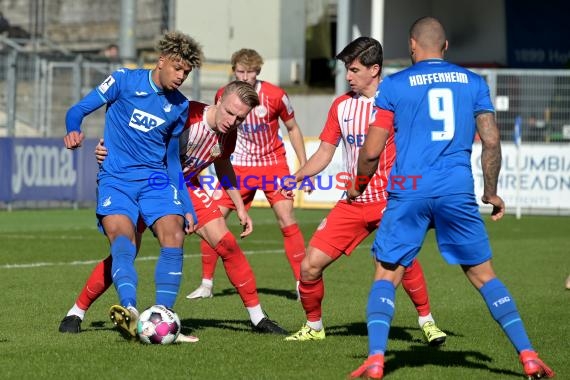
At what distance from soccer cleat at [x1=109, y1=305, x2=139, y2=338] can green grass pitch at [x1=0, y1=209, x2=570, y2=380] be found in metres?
0.13

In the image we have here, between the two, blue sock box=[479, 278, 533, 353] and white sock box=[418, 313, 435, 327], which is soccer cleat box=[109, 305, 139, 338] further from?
blue sock box=[479, 278, 533, 353]

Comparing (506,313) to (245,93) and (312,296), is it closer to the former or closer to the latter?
(312,296)

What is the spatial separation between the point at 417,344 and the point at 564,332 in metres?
1.34

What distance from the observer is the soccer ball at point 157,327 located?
8281 mm

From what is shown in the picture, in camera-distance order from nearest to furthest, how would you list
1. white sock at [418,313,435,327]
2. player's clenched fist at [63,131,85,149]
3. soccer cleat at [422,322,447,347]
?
player's clenched fist at [63,131,85,149] < soccer cleat at [422,322,447,347] < white sock at [418,313,435,327]

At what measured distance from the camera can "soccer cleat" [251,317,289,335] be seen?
9.27 meters

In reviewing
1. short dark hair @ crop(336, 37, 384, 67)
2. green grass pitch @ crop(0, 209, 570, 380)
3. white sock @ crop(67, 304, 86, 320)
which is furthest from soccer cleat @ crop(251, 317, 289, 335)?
short dark hair @ crop(336, 37, 384, 67)

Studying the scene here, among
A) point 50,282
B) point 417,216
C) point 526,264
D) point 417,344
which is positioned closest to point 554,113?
point 526,264

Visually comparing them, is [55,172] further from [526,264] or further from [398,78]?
[398,78]

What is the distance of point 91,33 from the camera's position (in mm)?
42062

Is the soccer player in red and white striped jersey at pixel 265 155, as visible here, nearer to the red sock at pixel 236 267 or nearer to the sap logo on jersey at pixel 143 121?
the red sock at pixel 236 267

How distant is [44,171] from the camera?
23688 mm

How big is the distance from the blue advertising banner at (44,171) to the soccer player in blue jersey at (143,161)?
14608mm

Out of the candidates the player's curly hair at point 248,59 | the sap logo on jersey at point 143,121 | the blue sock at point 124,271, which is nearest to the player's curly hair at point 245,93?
the sap logo on jersey at point 143,121
